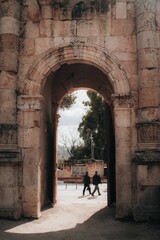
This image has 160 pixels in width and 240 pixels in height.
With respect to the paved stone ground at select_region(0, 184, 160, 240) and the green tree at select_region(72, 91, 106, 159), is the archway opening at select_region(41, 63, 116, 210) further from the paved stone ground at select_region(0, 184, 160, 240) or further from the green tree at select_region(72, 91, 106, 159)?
the green tree at select_region(72, 91, 106, 159)

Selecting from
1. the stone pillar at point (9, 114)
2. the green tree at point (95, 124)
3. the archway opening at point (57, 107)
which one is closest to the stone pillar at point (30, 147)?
the stone pillar at point (9, 114)

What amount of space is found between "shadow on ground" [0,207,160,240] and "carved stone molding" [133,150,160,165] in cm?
134

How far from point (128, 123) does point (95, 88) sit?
4307 mm

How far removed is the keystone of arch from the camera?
28.8 feet

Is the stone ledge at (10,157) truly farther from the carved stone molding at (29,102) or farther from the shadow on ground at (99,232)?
the shadow on ground at (99,232)

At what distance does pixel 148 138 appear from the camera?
8117 mm

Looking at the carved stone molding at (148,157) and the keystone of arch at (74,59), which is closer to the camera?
the carved stone molding at (148,157)

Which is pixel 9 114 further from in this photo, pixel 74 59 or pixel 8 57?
pixel 74 59

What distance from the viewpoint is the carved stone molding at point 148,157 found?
7.93m

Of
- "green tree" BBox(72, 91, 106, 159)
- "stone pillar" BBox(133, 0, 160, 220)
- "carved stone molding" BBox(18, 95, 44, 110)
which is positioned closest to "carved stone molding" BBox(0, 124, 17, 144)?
"carved stone molding" BBox(18, 95, 44, 110)

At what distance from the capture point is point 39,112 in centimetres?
891

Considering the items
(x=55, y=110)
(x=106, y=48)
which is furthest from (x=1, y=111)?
(x=55, y=110)

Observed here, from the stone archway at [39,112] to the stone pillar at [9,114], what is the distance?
25 centimetres

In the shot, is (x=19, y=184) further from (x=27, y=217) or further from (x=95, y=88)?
(x=95, y=88)
